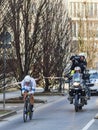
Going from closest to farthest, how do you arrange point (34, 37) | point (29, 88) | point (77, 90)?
1. point (29, 88)
2. point (77, 90)
3. point (34, 37)

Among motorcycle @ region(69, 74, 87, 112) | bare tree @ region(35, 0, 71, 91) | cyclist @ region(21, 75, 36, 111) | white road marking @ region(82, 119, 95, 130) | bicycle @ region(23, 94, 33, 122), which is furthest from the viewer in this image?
bare tree @ region(35, 0, 71, 91)

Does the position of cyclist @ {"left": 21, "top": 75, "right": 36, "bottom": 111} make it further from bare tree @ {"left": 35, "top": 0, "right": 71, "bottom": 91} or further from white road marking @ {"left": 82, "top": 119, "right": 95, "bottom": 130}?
bare tree @ {"left": 35, "top": 0, "right": 71, "bottom": 91}

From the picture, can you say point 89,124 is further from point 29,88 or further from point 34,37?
point 34,37

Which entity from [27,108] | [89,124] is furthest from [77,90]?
[89,124]

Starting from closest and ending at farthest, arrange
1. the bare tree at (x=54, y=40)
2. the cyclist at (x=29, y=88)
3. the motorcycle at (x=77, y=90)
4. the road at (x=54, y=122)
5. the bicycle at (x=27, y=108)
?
the road at (x=54, y=122) < the bicycle at (x=27, y=108) < the cyclist at (x=29, y=88) < the motorcycle at (x=77, y=90) < the bare tree at (x=54, y=40)

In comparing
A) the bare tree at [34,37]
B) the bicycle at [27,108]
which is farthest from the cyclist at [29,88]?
the bare tree at [34,37]

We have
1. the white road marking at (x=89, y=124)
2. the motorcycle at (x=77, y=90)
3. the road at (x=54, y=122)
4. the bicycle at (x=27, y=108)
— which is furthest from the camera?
the motorcycle at (x=77, y=90)

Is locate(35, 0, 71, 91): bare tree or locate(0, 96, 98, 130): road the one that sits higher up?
locate(35, 0, 71, 91): bare tree

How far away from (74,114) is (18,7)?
7903 millimetres

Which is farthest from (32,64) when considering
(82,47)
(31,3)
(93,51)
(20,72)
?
(93,51)

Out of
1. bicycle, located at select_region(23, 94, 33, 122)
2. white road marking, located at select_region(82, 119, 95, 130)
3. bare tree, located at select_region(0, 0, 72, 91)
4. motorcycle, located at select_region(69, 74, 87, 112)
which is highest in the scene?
bare tree, located at select_region(0, 0, 72, 91)

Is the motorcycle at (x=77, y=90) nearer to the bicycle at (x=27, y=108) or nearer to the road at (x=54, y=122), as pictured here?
the road at (x=54, y=122)

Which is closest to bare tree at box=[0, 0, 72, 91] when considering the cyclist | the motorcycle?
the cyclist

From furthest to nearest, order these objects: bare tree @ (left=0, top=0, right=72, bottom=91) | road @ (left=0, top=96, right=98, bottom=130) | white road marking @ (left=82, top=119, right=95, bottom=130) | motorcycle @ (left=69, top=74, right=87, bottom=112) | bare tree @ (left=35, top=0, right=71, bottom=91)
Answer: bare tree @ (left=35, top=0, right=71, bottom=91)
bare tree @ (left=0, top=0, right=72, bottom=91)
motorcycle @ (left=69, top=74, right=87, bottom=112)
road @ (left=0, top=96, right=98, bottom=130)
white road marking @ (left=82, top=119, right=95, bottom=130)
